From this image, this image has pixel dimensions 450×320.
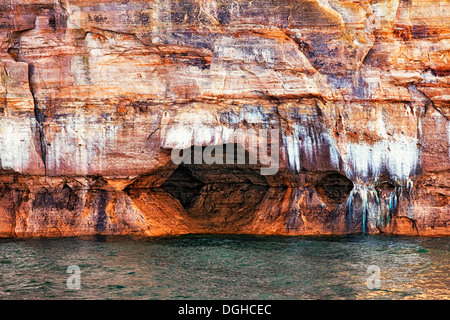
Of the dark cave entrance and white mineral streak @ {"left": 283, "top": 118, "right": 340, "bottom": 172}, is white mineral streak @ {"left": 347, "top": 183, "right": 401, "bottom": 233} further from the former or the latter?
the dark cave entrance

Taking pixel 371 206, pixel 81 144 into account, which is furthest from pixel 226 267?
pixel 81 144

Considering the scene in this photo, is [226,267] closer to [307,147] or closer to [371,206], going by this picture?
[307,147]

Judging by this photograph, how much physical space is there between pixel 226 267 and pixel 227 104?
4433mm

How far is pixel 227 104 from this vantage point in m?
16.5

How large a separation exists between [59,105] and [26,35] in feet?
6.34

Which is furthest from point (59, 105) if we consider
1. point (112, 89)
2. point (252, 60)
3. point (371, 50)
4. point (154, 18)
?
point (371, 50)

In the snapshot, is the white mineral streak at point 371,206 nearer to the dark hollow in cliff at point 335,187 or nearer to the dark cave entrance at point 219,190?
the dark hollow in cliff at point 335,187

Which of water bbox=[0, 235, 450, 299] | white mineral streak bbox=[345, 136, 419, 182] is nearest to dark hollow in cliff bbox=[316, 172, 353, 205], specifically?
white mineral streak bbox=[345, 136, 419, 182]

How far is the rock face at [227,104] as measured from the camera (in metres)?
15.8

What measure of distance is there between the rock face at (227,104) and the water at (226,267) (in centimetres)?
90

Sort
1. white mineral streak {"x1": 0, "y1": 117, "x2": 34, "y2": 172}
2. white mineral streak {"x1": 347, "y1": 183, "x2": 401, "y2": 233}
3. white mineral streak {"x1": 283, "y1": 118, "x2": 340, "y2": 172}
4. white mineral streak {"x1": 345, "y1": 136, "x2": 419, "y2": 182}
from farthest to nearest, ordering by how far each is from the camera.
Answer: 1. white mineral streak {"x1": 0, "y1": 117, "x2": 34, "y2": 172}
2. white mineral streak {"x1": 283, "y1": 118, "x2": 340, "y2": 172}
3. white mineral streak {"x1": 347, "y1": 183, "x2": 401, "y2": 233}
4. white mineral streak {"x1": 345, "y1": 136, "x2": 419, "y2": 182}

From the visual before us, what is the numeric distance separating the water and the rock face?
905mm

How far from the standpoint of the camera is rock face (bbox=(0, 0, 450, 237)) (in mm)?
15844

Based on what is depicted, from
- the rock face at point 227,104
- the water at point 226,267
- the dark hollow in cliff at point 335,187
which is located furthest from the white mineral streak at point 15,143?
the dark hollow in cliff at point 335,187
